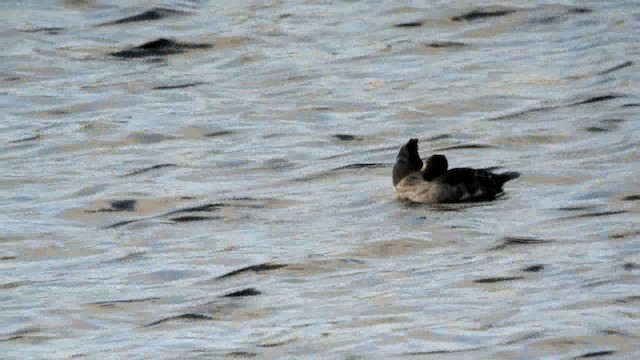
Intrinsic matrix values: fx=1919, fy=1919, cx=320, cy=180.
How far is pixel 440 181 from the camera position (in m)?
11.9

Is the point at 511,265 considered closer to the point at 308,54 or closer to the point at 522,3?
the point at 308,54

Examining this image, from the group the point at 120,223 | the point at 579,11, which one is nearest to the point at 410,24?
the point at 579,11

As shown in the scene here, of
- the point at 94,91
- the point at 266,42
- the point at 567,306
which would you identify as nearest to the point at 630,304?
the point at 567,306

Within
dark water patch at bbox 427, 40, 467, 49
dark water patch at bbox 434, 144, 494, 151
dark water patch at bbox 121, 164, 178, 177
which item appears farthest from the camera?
dark water patch at bbox 427, 40, 467, 49

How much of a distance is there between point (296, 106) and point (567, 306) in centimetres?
665

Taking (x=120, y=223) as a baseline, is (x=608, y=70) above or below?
above

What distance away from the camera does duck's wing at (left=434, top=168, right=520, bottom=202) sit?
11664 millimetres

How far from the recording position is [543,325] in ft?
28.2

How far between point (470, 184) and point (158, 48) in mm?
6753

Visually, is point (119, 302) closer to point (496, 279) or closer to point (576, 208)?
point (496, 279)

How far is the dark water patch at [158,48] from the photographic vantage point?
17625mm

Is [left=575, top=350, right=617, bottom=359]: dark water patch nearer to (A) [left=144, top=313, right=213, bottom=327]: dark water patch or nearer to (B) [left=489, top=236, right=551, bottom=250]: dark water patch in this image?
(A) [left=144, top=313, right=213, bottom=327]: dark water patch

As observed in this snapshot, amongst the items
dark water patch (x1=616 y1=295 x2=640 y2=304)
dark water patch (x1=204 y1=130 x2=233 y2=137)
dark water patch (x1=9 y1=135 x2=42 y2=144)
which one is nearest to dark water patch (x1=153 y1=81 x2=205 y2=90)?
dark water patch (x1=9 y1=135 x2=42 y2=144)

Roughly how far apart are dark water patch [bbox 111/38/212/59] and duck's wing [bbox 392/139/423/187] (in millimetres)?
5670
